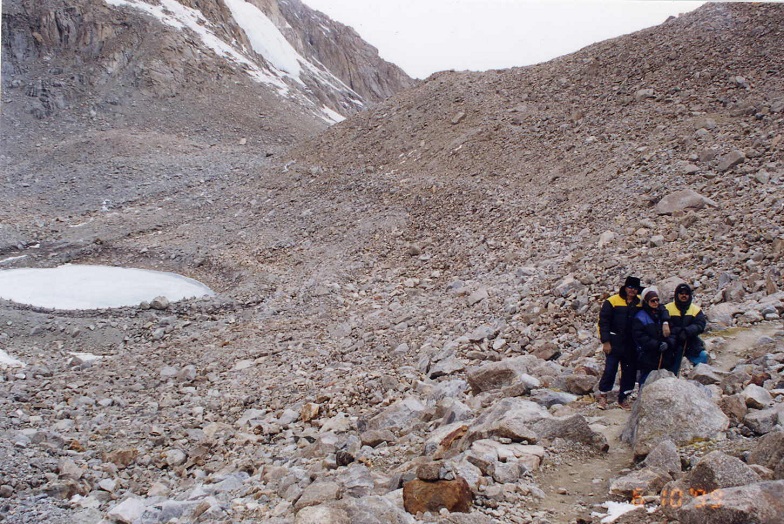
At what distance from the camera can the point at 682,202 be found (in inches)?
405

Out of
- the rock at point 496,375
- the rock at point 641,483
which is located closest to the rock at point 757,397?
the rock at point 641,483

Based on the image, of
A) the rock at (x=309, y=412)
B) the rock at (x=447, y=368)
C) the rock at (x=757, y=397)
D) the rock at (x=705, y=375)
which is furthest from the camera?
the rock at (x=447, y=368)

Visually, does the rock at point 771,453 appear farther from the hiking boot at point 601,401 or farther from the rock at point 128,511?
the rock at point 128,511

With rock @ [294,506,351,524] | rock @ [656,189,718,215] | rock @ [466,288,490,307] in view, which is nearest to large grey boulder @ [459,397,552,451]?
rock @ [294,506,351,524]

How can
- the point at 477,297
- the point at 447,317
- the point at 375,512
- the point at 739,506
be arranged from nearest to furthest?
1. the point at 739,506
2. the point at 375,512
3. the point at 447,317
4. the point at 477,297

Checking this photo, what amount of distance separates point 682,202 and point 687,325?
5378 mm

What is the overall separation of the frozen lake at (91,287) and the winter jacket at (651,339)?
10.5 metres

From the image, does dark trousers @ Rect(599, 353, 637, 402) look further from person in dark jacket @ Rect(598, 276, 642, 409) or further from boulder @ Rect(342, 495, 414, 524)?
boulder @ Rect(342, 495, 414, 524)

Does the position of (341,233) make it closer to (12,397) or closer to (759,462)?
(12,397)

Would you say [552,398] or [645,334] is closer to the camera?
[645,334]

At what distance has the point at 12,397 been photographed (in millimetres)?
8688

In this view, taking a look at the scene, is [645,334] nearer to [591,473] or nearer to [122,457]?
[591,473]

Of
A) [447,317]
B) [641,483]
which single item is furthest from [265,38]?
[641,483]

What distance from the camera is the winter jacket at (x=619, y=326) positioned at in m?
5.87
